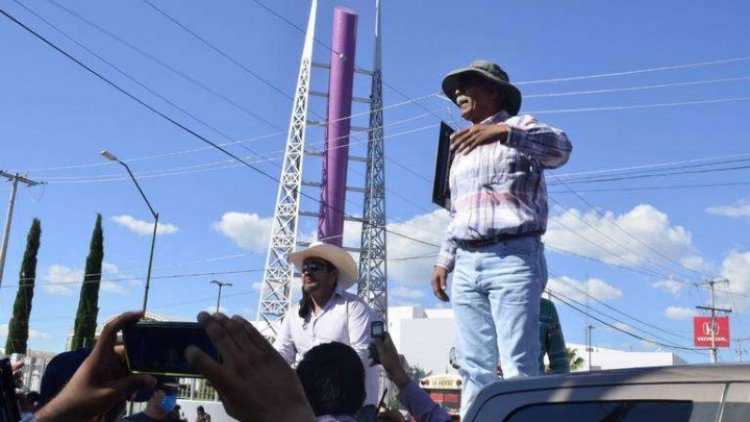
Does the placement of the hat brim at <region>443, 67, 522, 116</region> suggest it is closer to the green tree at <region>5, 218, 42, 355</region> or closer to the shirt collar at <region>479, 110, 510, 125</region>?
the shirt collar at <region>479, 110, 510, 125</region>

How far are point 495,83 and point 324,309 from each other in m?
1.85

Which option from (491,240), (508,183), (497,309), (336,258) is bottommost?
(497,309)

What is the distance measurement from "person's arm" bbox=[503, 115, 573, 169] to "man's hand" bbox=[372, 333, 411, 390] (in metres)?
1.01

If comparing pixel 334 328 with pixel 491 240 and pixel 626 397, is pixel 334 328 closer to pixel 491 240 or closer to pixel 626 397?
pixel 491 240

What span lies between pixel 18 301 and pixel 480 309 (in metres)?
47.3

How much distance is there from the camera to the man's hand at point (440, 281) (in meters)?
3.44

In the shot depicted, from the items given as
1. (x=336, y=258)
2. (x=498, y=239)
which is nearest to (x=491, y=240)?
(x=498, y=239)

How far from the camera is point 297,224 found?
1622 inches

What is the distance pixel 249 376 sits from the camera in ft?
3.57

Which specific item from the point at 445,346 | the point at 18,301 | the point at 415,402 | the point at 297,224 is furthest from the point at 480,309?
the point at 445,346

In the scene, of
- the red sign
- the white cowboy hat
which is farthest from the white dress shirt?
the red sign

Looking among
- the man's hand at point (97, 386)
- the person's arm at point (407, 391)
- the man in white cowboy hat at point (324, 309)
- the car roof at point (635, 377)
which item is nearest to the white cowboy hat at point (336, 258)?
the man in white cowboy hat at point (324, 309)

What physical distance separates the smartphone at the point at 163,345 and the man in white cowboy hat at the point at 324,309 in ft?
9.63

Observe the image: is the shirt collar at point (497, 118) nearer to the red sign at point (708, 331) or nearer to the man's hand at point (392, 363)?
the man's hand at point (392, 363)
